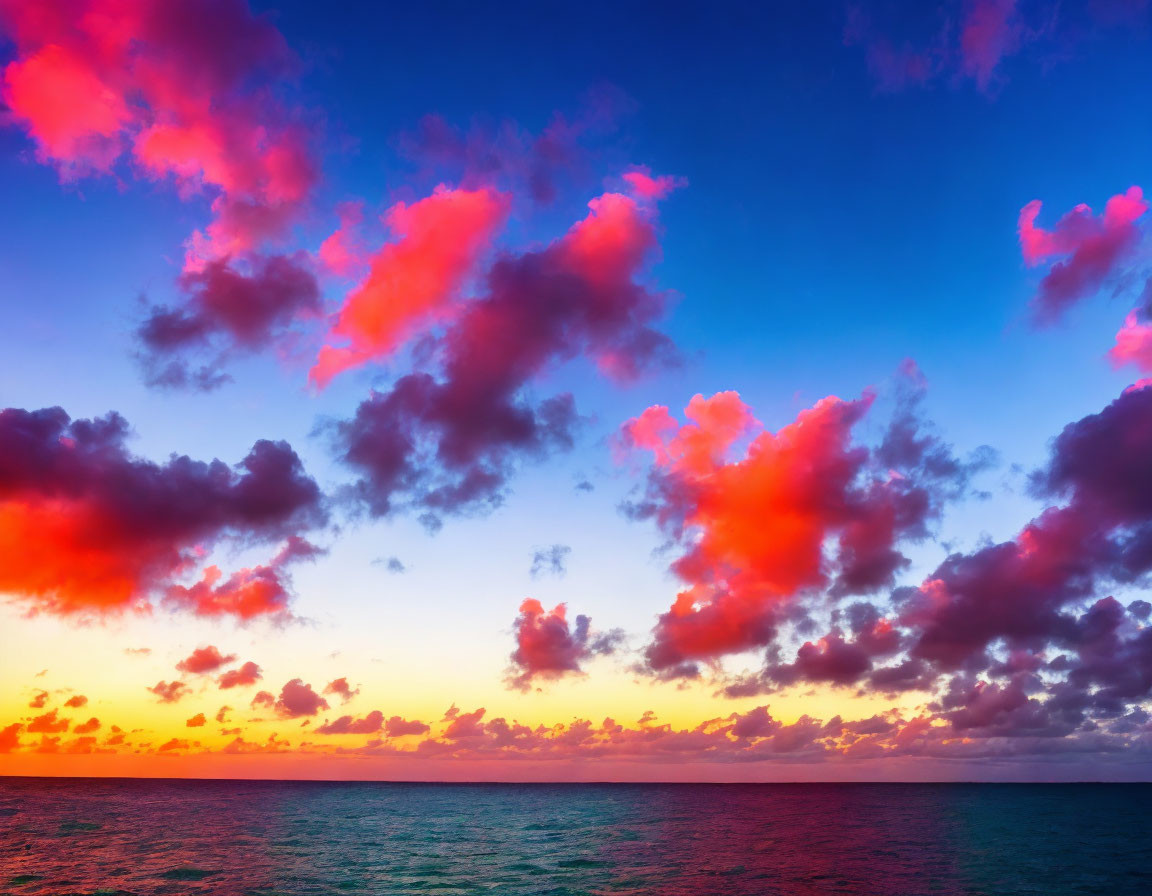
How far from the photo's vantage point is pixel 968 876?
65062mm

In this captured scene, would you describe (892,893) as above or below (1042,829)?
above

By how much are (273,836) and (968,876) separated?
83464 mm

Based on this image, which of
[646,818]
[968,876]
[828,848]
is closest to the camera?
[968,876]

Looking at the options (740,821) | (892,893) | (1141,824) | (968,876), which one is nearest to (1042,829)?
(1141,824)

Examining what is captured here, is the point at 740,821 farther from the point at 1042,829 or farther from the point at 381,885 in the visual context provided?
the point at 381,885

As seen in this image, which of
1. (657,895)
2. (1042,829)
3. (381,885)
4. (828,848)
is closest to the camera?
(657,895)

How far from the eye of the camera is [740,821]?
138m

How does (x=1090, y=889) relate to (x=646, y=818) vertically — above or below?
above

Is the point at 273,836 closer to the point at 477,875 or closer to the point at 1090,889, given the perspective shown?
the point at 477,875

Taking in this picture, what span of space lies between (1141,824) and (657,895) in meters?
134

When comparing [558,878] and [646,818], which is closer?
[558,878]

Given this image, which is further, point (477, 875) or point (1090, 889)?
point (477, 875)

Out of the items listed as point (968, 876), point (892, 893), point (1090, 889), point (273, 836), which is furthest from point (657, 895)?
point (273, 836)

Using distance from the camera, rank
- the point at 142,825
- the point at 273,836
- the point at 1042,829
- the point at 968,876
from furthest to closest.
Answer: the point at 1042,829 → the point at 142,825 → the point at 273,836 → the point at 968,876
